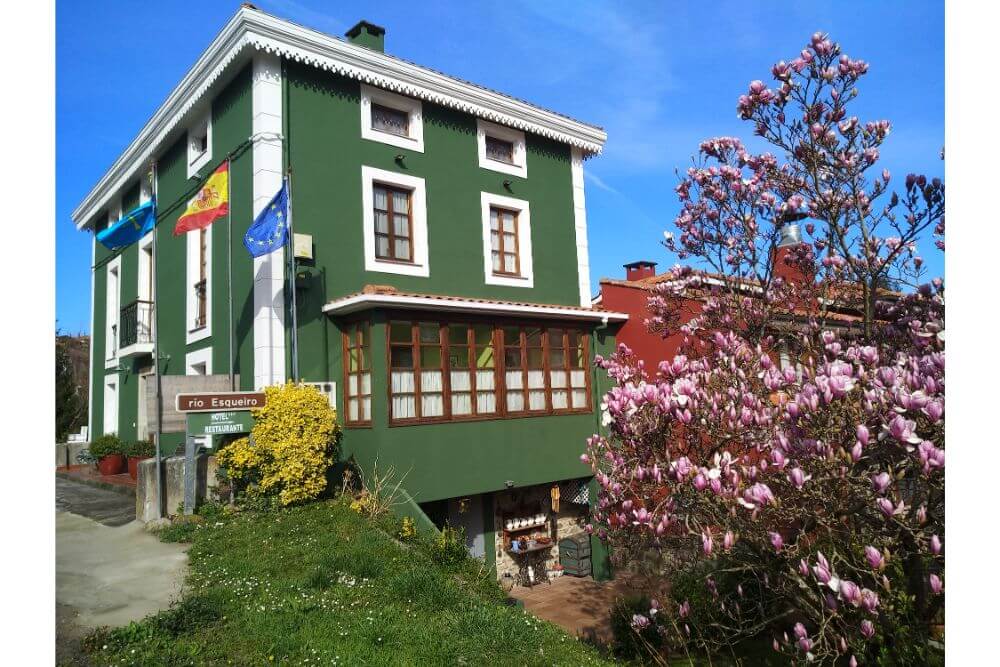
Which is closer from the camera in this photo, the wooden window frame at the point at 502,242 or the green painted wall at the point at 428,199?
the green painted wall at the point at 428,199

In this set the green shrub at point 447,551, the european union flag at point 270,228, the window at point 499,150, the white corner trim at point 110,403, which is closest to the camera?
the green shrub at point 447,551

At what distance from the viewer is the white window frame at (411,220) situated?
41.4 feet

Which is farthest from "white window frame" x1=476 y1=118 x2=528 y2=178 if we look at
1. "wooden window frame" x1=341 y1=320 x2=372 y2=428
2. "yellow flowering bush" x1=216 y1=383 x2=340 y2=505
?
"yellow flowering bush" x1=216 y1=383 x2=340 y2=505

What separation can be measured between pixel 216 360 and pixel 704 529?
426 inches

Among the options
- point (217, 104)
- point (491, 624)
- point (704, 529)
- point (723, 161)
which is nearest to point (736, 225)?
point (723, 161)

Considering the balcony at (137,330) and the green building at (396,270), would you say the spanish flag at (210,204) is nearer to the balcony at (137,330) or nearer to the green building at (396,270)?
the green building at (396,270)

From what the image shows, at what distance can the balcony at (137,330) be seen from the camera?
15.7m

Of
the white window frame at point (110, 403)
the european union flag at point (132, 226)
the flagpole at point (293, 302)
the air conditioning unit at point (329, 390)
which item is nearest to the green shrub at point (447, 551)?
the air conditioning unit at point (329, 390)

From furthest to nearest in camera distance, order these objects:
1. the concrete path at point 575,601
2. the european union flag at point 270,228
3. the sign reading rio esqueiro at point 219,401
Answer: the concrete path at point 575,601 → the european union flag at point 270,228 → the sign reading rio esqueiro at point 219,401

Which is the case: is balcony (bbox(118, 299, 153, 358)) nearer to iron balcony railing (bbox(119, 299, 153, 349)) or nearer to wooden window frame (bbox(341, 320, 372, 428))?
iron balcony railing (bbox(119, 299, 153, 349))

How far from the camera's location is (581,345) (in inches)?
571

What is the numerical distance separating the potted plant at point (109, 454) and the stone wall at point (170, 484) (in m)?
5.61

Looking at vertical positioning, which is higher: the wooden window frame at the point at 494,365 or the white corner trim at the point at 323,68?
the white corner trim at the point at 323,68

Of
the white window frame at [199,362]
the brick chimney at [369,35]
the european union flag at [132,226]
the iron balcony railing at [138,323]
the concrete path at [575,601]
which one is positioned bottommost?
the concrete path at [575,601]
